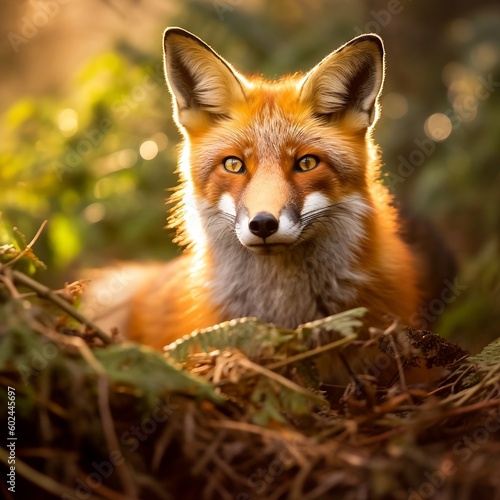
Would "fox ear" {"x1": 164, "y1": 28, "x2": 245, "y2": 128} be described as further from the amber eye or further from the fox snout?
the fox snout

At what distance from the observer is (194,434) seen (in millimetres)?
2082

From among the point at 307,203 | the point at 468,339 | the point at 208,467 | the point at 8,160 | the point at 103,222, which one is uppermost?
the point at 8,160

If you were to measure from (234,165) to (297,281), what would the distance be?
77cm

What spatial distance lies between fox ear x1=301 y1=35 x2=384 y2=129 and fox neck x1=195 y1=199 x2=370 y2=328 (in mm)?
725

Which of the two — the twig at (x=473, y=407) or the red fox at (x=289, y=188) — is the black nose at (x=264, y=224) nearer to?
the red fox at (x=289, y=188)

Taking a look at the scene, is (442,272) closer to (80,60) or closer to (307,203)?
(307,203)

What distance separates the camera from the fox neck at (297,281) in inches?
159

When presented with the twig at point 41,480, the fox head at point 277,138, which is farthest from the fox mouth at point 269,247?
the twig at point 41,480

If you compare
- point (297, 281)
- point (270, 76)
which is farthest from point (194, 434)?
point (270, 76)

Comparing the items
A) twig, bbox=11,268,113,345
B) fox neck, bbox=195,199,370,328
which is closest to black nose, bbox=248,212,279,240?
fox neck, bbox=195,199,370,328

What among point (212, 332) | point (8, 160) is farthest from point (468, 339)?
point (8, 160)

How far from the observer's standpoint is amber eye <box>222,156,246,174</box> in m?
4.07

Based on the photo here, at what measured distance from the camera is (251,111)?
4250 mm

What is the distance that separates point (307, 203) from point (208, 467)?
2.04 m
